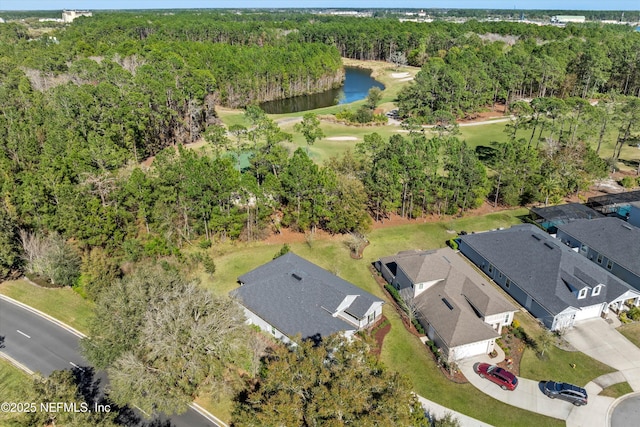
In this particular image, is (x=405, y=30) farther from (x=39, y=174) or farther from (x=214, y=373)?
(x=214, y=373)

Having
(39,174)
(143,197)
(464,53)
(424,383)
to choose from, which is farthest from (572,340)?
(464,53)

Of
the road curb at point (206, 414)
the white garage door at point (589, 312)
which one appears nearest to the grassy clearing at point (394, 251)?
the road curb at point (206, 414)

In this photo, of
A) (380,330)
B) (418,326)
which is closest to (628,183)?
(418,326)

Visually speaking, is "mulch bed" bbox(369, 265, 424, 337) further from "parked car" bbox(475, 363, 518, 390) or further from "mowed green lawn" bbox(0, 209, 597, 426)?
"parked car" bbox(475, 363, 518, 390)

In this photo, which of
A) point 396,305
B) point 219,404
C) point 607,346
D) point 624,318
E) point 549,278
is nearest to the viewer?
point 219,404

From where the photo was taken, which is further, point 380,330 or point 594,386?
point 380,330

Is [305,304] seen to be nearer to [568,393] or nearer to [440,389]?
[440,389]

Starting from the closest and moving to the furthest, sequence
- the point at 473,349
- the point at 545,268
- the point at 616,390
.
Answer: the point at 616,390
the point at 473,349
the point at 545,268
